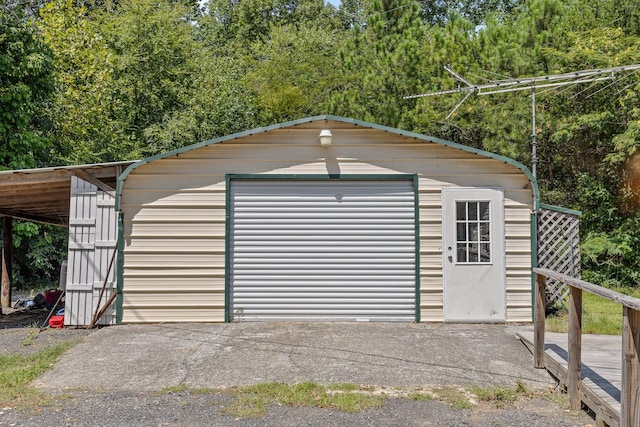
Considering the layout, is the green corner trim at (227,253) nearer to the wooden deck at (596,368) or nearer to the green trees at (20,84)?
the wooden deck at (596,368)

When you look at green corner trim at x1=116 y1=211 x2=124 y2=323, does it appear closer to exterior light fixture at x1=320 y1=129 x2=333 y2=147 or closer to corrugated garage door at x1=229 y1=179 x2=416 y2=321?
corrugated garage door at x1=229 y1=179 x2=416 y2=321

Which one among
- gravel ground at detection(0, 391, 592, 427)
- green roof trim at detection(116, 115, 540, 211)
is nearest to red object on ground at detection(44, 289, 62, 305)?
green roof trim at detection(116, 115, 540, 211)

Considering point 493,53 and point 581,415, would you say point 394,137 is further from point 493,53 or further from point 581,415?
point 493,53

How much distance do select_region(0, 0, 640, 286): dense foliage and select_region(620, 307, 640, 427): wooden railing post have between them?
6.39 metres

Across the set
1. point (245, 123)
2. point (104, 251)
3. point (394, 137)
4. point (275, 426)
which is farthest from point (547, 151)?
point (275, 426)

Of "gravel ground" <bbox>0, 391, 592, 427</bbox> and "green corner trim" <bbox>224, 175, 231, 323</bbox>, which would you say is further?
"green corner trim" <bbox>224, 175, 231, 323</bbox>

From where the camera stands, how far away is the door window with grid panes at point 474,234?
6.86m

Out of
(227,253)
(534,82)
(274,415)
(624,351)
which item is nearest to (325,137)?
(227,253)

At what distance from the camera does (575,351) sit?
3.80 meters

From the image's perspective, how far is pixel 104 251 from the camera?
6.83 meters

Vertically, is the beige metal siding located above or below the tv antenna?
below

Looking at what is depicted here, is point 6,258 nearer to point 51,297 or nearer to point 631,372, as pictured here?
Answer: point 51,297

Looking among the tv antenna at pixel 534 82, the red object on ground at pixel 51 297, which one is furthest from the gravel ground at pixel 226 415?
the red object on ground at pixel 51 297

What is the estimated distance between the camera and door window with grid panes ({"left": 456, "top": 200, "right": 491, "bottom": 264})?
686 cm
